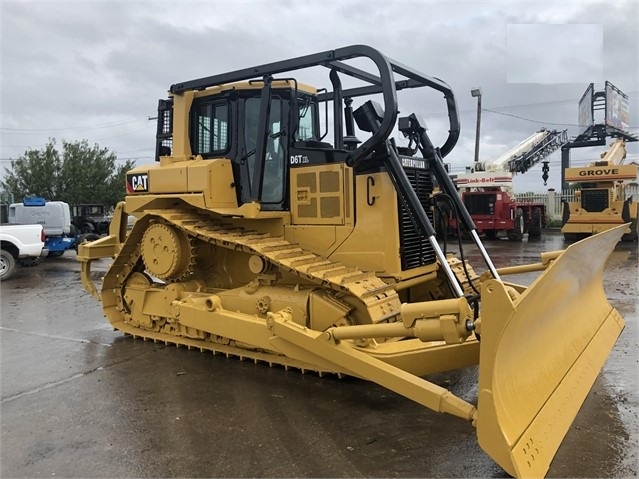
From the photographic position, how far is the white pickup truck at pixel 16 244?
11906 mm

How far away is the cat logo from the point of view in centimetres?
646

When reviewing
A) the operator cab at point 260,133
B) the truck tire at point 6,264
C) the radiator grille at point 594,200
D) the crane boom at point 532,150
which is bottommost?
the truck tire at point 6,264

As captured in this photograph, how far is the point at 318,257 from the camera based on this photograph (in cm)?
548

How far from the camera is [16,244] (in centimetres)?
1215

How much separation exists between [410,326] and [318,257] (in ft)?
6.51

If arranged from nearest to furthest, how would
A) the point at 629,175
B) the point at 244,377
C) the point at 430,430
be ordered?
1. the point at 430,430
2. the point at 244,377
3. the point at 629,175

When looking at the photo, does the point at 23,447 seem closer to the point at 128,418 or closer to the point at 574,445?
the point at 128,418

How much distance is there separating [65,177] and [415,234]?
2994cm

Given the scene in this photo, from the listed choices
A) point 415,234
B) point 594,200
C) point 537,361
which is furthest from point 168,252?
→ point 594,200

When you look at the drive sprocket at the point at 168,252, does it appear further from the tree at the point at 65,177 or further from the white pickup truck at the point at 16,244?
the tree at the point at 65,177

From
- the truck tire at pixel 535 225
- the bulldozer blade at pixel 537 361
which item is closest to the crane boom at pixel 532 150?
the truck tire at pixel 535 225

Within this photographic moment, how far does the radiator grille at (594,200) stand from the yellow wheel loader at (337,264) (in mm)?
13695

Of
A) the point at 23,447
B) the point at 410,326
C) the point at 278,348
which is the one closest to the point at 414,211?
the point at 410,326

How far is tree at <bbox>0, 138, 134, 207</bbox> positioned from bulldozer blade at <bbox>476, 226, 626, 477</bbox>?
3014 centimetres
